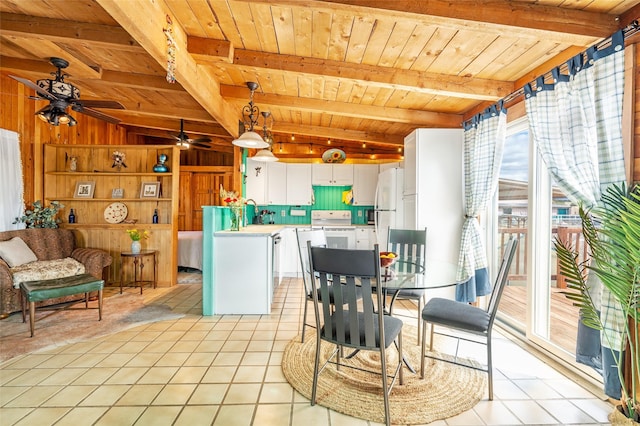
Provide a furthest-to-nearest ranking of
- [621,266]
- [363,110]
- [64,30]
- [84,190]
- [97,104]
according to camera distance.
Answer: [84,190] < [363,110] < [97,104] < [64,30] < [621,266]

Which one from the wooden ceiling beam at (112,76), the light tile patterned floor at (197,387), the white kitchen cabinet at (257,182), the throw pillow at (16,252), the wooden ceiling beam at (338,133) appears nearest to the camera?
the light tile patterned floor at (197,387)

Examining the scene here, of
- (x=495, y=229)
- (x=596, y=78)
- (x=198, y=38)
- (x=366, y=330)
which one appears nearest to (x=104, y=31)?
(x=198, y=38)

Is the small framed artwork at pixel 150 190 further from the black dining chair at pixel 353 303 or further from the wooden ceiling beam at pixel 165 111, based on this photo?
the black dining chair at pixel 353 303

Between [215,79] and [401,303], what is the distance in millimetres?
3511

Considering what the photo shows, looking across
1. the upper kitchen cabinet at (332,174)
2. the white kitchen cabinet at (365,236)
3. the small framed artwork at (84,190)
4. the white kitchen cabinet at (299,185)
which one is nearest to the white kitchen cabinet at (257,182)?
the white kitchen cabinet at (299,185)

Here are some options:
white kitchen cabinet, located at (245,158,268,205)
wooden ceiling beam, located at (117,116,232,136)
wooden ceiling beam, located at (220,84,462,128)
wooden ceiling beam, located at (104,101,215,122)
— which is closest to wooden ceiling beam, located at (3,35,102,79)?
wooden ceiling beam, located at (104,101,215,122)

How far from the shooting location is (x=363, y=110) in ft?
12.8

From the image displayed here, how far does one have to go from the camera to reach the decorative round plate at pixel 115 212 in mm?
4570

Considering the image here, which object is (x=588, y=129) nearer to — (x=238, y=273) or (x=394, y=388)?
(x=394, y=388)

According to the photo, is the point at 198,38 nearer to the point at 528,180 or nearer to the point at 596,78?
the point at 596,78

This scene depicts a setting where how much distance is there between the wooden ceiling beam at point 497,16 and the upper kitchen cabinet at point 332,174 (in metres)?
3.79

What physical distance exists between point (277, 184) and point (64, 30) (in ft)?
11.6

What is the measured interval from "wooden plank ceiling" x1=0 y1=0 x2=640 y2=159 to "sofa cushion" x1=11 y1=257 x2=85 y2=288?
2.14 meters

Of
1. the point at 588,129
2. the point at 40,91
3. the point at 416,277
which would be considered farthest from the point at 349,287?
the point at 40,91
